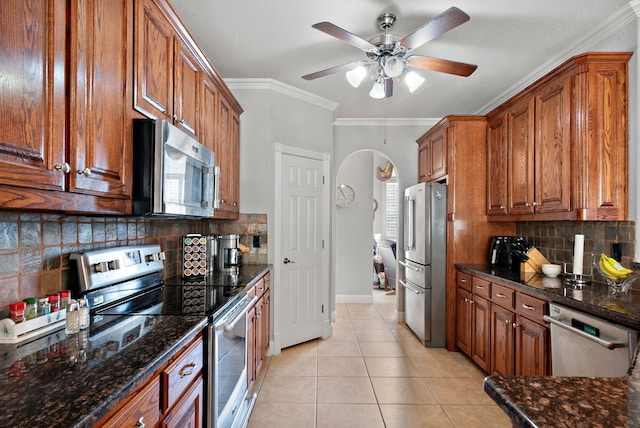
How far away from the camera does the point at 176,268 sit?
2.68 meters

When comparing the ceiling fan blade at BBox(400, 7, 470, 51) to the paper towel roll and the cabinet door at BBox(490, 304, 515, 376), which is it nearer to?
the paper towel roll

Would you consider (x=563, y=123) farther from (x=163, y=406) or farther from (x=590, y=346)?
(x=163, y=406)

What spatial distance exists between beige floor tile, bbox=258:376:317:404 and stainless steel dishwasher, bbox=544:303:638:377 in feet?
5.29

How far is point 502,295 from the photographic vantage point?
2.64 m

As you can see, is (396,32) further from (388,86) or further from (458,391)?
(458,391)

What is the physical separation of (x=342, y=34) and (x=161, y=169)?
4.14 ft

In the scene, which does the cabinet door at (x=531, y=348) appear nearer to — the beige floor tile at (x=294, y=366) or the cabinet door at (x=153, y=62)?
the beige floor tile at (x=294, y=366)

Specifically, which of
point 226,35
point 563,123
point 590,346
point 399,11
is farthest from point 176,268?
point 563,123

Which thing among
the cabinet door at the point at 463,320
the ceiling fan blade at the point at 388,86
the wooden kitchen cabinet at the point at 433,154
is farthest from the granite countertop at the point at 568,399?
the wooden kitchen cabinet at the point at 433,154

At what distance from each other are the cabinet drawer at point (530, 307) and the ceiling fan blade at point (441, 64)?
1.55 metres

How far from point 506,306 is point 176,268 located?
2.53 meters

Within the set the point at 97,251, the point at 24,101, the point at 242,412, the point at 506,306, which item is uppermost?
the point at 24,101

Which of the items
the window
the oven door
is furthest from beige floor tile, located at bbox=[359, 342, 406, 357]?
the window

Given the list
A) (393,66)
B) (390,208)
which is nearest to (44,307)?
(393,66)
